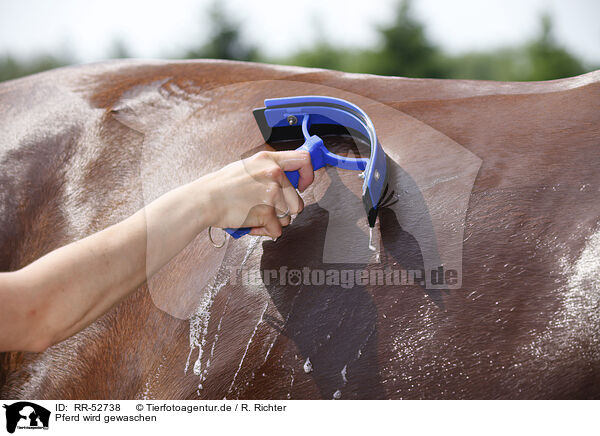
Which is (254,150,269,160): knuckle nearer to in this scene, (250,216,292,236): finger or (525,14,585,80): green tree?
(250,216,292,236): finger

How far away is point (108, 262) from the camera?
0.56 meters

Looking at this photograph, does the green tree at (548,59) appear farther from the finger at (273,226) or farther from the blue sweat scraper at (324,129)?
the finger at (273,226)

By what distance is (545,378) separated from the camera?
0.59 meters

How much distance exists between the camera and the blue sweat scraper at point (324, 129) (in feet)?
2.16

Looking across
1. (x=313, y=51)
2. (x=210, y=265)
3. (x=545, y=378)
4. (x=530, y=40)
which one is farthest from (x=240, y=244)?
(x=313, y=51)

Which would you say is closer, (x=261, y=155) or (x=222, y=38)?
(x=261, y=155)

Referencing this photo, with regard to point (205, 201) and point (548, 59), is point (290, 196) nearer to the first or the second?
point (205, 201)

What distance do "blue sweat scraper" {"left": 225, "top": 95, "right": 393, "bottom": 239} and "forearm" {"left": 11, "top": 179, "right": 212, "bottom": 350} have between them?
0.09 metres

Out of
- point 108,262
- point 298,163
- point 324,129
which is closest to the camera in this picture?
point 108,262
